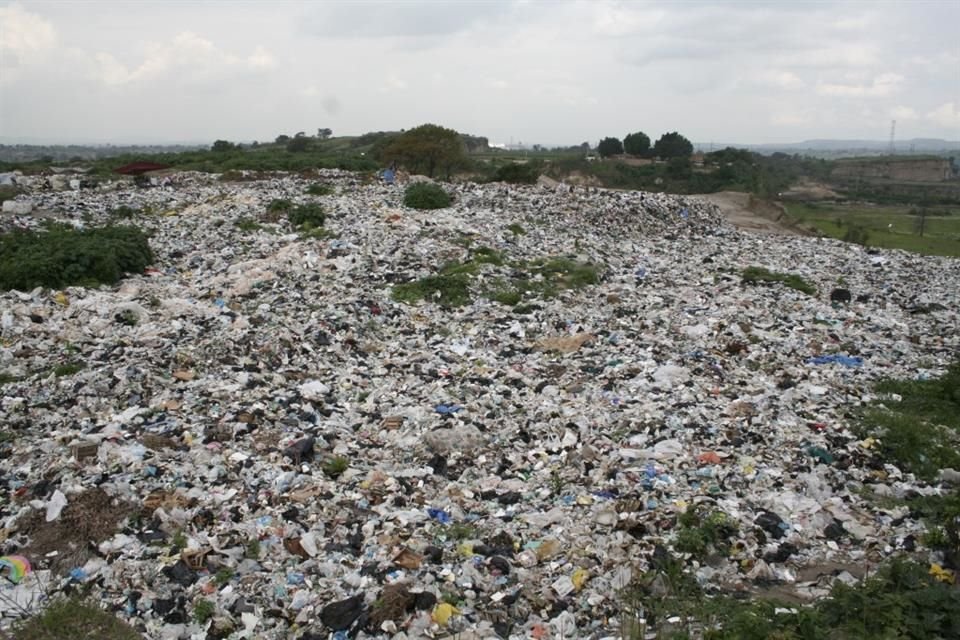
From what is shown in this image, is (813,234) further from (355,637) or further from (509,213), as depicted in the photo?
(355,637)

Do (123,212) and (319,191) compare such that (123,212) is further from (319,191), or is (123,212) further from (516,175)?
(516,175)

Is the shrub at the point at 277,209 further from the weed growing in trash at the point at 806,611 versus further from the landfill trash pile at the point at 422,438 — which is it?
the weed growing in trash at the point at 806,611

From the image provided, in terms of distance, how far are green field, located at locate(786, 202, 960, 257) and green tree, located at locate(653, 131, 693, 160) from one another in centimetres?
1128

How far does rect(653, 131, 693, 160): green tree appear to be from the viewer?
47594 millimetres

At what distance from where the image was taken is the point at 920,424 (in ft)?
16.5

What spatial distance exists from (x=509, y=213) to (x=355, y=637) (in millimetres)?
10467

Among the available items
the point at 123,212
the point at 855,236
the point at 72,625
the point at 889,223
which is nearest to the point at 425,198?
the point at 123,212

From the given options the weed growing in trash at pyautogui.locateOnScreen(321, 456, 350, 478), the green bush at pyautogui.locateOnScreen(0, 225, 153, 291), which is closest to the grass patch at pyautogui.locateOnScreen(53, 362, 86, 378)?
the green bush at pyautogui.locateOnScreen(0, 225, 153, 291)

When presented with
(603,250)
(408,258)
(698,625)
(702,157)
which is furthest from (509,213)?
(702,157)

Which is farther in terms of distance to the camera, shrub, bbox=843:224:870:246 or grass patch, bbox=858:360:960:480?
shrub, bbox=843:224:870:246

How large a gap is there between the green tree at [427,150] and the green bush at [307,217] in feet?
37.7

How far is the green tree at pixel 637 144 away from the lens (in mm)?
49188

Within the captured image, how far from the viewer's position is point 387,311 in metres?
7.63

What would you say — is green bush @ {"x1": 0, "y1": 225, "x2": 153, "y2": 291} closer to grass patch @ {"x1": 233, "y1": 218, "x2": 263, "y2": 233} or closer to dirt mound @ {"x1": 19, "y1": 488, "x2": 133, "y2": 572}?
grass patch @ {"x1": 233, "y1": 218, "x2": 263, "y2": 233}
